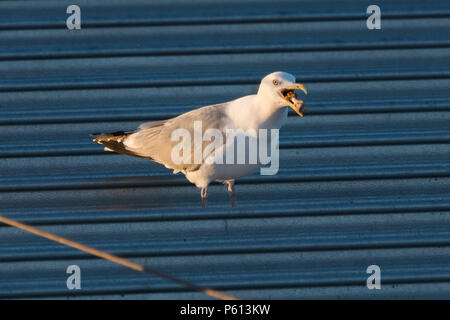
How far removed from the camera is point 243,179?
185 inches

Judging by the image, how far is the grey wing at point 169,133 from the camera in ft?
13.1

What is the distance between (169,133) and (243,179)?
2.42 feet

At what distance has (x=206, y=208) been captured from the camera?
4508 mm

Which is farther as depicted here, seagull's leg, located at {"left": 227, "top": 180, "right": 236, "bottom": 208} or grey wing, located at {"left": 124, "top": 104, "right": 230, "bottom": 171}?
→ seagull's leg, located at {"left": 227, "top": 180, "right": 236, "bottom": 208}

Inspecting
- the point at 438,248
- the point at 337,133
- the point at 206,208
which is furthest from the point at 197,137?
the point at 438,248

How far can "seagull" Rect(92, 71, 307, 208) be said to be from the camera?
3717mm

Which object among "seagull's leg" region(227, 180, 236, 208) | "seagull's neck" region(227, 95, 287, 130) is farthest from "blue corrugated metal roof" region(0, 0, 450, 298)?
"seagull's neck" region(227, 95, 287, 130)

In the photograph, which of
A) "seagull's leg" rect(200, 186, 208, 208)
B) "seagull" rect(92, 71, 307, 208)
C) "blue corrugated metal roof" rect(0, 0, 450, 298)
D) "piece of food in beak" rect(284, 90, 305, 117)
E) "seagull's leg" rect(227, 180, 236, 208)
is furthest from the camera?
"blue corrugated metal roof" rect(0, 0, 450, 298)

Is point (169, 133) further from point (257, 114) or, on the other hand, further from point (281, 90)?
point (281, 90)

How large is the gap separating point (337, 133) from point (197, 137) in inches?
49.3

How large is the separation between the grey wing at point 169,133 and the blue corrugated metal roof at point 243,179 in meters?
0.45

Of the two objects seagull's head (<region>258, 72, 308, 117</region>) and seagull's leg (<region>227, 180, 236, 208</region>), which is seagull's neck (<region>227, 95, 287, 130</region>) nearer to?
seagull's head (<region>258, 72, 308, 117</region>)

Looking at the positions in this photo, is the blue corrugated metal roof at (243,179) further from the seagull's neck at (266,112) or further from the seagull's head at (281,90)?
the seagull's head at (281,90)

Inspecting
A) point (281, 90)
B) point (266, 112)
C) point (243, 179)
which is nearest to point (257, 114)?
point (266, 112)
